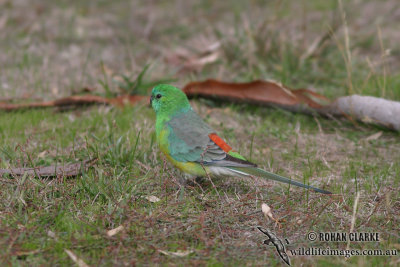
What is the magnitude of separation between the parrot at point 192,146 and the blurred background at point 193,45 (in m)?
1.36

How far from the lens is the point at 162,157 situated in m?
4.18

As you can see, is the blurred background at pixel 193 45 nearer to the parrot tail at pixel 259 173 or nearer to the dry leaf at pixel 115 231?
the parrot tail at pixel 259 173

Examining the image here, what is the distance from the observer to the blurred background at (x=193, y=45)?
5992mm

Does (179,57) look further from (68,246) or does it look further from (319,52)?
(68,246)

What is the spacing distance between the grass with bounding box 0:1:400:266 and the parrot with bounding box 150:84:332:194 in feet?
0.53

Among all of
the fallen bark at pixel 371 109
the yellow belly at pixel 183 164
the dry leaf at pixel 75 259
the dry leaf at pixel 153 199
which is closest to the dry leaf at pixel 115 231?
the dry leaf at pixel 75 259

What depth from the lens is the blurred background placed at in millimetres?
5992

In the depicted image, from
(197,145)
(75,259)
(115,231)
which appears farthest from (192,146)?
(75,259)

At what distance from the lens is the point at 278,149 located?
473 centimetres

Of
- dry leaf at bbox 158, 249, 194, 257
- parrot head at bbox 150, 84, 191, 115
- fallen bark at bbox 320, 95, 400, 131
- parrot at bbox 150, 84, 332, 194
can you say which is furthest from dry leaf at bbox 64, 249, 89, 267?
fallen bark at bbox 320, 95, 400, 131

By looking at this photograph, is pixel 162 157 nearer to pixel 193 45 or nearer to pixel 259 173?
pixel 259 173

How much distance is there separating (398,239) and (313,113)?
7.68 ft

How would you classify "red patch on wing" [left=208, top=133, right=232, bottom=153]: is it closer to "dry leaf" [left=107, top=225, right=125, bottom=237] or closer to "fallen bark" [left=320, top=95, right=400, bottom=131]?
"dry leaf" [left=107, top=225, right=125, bottom=237]

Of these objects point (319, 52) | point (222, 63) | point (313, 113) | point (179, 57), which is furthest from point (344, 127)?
point (179, 57)
